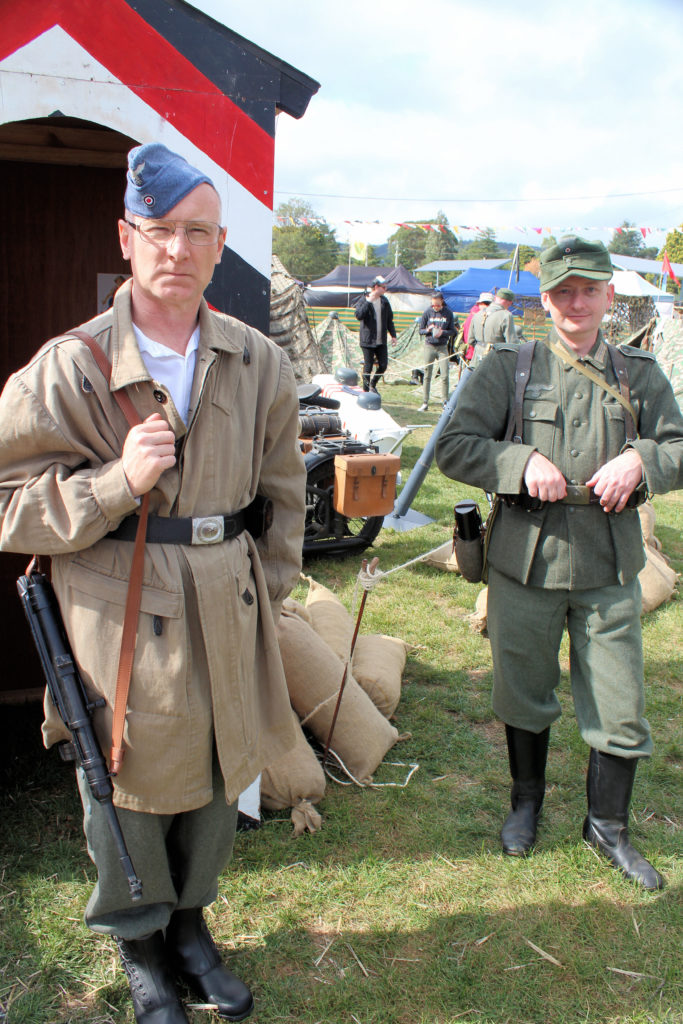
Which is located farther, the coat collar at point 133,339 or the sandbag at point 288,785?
the sandbag at point 288,785

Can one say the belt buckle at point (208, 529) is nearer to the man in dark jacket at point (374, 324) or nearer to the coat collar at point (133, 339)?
the coat collar at point (133, 339)

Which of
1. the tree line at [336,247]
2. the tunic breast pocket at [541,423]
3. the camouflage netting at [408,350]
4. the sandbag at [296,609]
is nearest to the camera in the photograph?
the tunic breast pocket at [541,423]

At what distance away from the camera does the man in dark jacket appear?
44.2 ft

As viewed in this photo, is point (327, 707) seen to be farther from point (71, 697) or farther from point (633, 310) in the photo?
point (633, 310)

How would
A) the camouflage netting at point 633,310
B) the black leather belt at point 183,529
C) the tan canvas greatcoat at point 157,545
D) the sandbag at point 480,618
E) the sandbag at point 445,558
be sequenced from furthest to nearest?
the camouflage netting at point 633,310 → the sandbag at point 445,558 → the sandbag at point 480,618 → the black leather belt at point 183,529 → the tan canvas greatcoat at point 157,545

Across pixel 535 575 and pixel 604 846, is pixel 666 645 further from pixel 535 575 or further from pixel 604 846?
pixel 535 575

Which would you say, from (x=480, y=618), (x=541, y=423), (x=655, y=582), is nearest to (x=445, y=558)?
(x=480, y=618)

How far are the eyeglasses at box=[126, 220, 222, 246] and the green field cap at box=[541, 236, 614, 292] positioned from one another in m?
1.24

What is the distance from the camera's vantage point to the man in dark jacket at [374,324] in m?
13.5

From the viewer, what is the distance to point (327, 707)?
3268mm

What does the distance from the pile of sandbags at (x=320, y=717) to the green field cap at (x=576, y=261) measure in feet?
5.62

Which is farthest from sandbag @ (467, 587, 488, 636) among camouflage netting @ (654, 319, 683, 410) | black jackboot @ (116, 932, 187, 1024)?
camouflage netting @ (654, 319, 683, 410)

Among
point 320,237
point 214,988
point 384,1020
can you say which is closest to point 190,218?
point 214,988

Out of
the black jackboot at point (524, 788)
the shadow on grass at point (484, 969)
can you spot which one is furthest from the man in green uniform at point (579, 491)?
the shadow on grass at point (484, 969)
